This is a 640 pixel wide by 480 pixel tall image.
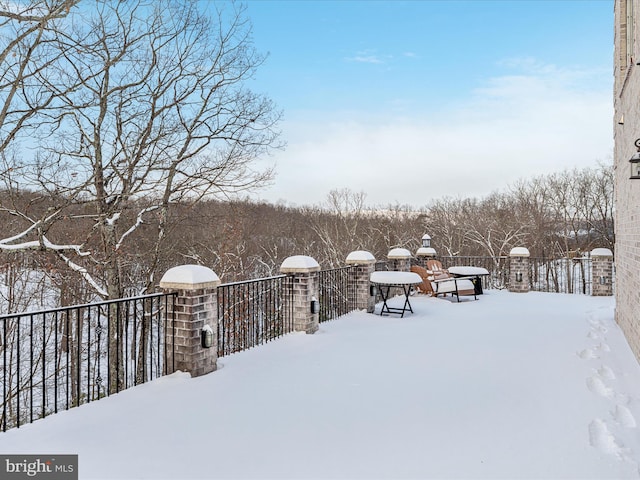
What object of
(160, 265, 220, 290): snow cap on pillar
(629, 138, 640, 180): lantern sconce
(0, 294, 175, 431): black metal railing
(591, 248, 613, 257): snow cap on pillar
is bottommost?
(0, 294, 175, 431): black metal railing

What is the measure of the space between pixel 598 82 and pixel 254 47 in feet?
29.6

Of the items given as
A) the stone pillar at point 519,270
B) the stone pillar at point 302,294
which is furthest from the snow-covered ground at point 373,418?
the stone pillar at point 519,270

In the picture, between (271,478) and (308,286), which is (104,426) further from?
(308,286)

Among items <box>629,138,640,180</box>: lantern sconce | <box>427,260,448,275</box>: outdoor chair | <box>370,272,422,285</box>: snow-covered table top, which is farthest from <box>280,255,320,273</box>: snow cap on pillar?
<box>427,260,448,275</box>: outdoor chair

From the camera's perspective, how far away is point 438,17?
Answer: 9.23 metres

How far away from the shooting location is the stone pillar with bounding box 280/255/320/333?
567 centimetres

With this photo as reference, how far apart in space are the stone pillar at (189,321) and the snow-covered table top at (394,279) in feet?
12.2

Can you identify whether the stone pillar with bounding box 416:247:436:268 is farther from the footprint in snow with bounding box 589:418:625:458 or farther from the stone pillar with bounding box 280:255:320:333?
the footprint in snow with bounding box 589:418:625:458

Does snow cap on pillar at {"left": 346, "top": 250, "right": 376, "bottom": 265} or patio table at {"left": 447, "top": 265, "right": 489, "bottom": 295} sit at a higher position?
→ snow cap on pillar at {"left": 346, "top": 250, "right": 376, "bottom": 265}

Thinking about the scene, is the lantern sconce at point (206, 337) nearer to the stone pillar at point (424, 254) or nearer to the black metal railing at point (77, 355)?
the black metal railing at point (77, 355)

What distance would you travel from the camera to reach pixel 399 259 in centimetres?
926

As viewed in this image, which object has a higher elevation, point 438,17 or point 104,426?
point 438,17

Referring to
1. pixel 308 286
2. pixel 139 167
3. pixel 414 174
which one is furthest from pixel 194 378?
pixel 414 174

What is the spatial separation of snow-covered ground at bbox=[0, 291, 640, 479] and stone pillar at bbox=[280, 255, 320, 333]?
0.65 meters
